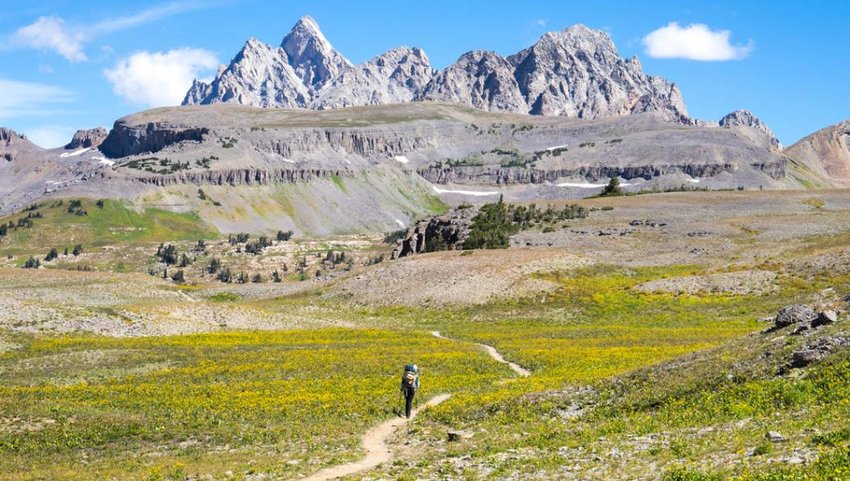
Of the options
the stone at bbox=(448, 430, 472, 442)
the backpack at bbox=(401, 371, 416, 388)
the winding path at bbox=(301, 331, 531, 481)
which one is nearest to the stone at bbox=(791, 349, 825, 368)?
the stone at bbox=(448, 430, 472, 442)

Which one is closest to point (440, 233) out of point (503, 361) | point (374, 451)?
point (503, 361)

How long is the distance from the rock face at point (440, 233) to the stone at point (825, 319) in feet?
333

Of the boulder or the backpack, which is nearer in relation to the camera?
the backpack

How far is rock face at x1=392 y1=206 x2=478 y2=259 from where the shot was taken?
142 meters

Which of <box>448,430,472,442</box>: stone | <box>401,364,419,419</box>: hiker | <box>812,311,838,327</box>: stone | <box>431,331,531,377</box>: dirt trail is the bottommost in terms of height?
<box>431,331,531,377</box>: dirt trail

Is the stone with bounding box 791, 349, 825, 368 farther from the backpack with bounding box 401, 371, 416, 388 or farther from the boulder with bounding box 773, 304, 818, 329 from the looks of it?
the backpack with bounding box 401, 371, 416, 388

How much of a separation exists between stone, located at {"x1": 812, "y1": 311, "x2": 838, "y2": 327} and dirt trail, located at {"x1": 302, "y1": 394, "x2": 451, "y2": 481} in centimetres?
1768

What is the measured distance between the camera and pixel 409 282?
107 meters

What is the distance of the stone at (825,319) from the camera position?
114 feet

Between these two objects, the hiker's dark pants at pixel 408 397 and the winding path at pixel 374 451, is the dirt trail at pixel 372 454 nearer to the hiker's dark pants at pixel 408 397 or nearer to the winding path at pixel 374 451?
the winding path at pixel 374 451

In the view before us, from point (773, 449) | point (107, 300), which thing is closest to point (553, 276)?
point (107, 300)

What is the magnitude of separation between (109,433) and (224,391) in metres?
10.3

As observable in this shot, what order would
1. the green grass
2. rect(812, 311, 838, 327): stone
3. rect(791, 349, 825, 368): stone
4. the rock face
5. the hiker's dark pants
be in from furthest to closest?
the rock face
the hiker's dark pants
rect(812, 311, 838, 327): stone
the green grass
rect(791, 349, 825, 368): stone

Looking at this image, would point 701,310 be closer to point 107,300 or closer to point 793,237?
point 793,237
